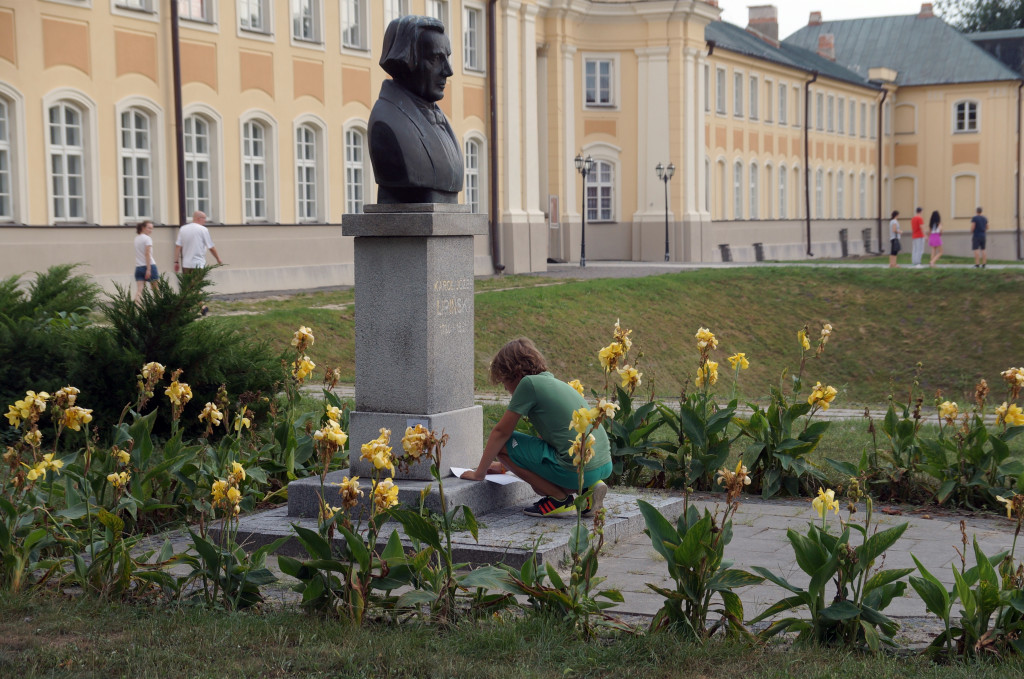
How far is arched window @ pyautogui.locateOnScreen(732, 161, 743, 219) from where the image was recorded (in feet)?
158

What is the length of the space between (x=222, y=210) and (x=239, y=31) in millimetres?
3429

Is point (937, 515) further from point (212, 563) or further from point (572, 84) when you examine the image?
point (572, 84)

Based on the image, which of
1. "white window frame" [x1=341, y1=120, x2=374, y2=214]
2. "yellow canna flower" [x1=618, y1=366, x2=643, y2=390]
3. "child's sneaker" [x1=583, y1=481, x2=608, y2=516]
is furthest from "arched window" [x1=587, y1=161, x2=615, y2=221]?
"child's sneaker" [x1=583, y1=481, x2=608, y2=516]

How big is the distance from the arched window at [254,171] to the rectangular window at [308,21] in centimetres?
234

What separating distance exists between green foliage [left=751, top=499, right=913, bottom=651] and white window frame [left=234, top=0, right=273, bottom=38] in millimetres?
21858

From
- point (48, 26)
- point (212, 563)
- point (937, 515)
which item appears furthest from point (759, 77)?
point (212, 563)

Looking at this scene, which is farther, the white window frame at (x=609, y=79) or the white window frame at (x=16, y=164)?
the white window frame at (x=609, y=79)

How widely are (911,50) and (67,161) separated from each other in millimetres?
53312

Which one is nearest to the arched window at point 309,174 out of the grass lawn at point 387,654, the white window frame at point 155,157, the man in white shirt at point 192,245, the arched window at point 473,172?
the white window frame at point 155,157

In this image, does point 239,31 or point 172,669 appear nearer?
point 172,669

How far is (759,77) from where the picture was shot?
5053 centimetres

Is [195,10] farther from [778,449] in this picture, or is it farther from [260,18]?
[778,449]

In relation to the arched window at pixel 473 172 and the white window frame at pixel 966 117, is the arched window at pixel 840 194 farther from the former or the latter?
the arched window at pixel 473 172

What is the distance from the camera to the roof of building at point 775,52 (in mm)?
48625
